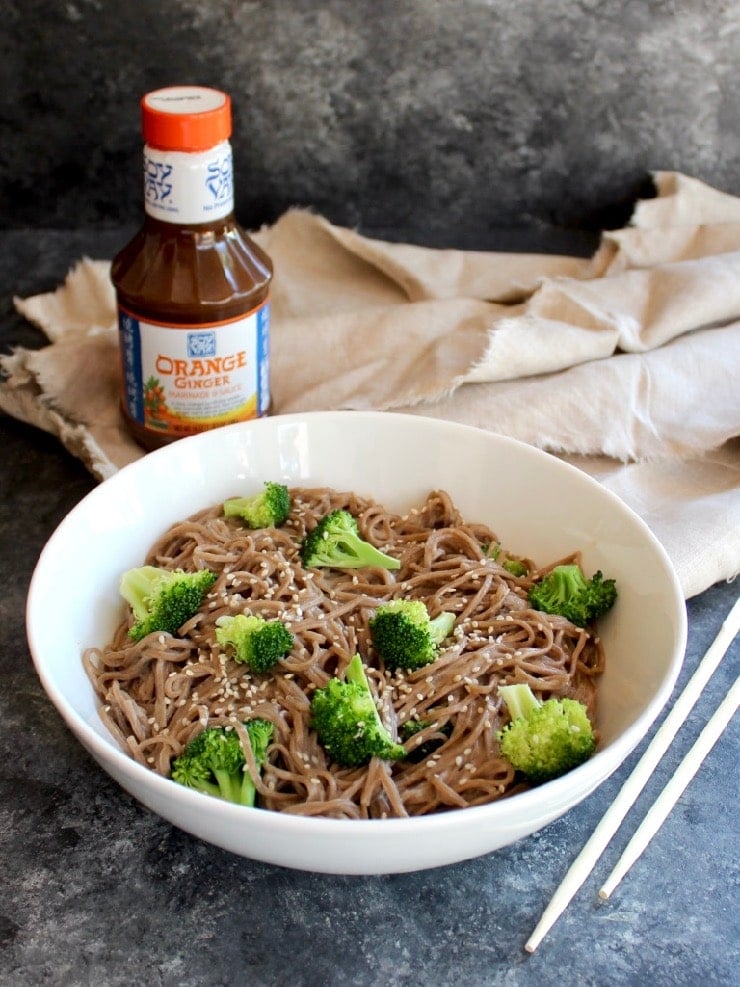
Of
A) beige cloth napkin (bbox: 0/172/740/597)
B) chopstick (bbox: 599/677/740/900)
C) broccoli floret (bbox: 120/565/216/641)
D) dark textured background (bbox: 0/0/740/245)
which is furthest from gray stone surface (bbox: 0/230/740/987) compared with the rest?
dark textured background (bbox: 0/0/740/245)

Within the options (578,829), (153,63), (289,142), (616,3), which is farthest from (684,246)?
(578,829)

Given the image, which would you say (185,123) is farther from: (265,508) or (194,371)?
(265,508)

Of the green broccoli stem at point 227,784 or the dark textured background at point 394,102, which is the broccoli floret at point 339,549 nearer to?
the green broccoli stem at point 227,784

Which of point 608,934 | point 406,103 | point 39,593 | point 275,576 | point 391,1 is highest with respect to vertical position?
point 391,1

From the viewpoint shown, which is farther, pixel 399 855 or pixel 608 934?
pixel 608 934

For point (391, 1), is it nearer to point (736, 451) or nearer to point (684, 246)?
point (684, 246)

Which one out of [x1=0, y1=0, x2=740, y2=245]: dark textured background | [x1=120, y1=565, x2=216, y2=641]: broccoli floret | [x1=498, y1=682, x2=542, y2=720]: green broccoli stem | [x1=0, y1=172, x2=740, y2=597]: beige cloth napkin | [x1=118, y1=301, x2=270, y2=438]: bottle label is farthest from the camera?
[x1=0, y1=0, x2=740, y2=245]: dark textured background

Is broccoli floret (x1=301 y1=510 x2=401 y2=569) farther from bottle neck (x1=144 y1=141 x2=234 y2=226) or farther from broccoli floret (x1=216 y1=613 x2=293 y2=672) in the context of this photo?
bottle neck (x1=144 y1=141 x2=234 y2=226)
